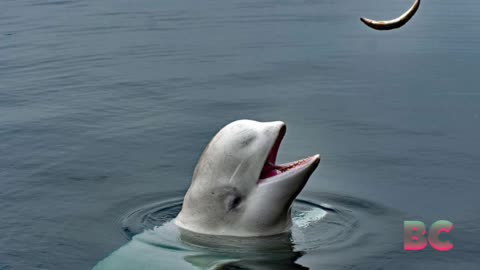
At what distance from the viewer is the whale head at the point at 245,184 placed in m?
10.8

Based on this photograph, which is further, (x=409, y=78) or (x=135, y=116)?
(x=409, y=78)

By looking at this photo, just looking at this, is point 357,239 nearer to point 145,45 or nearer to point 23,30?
point 145,45

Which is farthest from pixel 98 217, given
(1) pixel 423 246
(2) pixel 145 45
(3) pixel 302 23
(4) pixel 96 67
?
(3) pixel 302 23

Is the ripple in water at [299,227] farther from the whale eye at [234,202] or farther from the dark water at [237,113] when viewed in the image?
the whale eye at [234,202]

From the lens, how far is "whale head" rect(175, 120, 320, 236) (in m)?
10.8

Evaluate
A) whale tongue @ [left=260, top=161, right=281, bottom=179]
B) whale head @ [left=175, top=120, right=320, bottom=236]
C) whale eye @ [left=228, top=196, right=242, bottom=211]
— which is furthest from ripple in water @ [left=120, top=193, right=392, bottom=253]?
whale tongue @ [left=260, top=161, right=281, bottom=179]

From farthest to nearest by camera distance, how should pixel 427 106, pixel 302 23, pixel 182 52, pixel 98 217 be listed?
pixel 302 23 < pixel 182 52 < pixel 427 106 < pixel 98 217

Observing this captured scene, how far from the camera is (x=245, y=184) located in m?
11.0

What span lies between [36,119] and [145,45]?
7.32m

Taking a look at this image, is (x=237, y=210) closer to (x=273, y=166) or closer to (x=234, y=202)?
(x=234, y=202)

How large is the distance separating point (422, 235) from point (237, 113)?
21.0 feet

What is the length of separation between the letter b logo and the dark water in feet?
0.46

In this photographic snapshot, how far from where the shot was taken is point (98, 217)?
12891 mm

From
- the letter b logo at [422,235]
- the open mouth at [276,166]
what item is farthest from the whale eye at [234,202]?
the letter b logo at [422,235]
